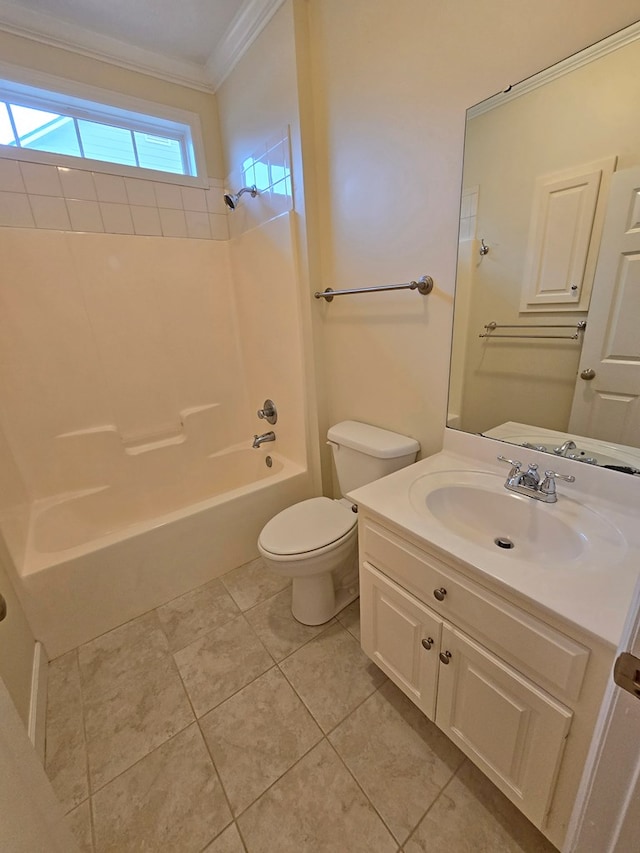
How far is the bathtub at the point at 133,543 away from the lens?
4.63 feet

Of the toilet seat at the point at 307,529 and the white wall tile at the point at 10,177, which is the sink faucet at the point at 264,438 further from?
the white wall tile at the point at 10,177

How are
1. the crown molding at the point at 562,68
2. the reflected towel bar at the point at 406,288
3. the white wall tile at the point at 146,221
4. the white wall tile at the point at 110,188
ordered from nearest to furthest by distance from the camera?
the crown molding at the point at 562,68
the reflected towel bar at the point at 406,288
the white wall tile at the point at 110,188
the white wall tile at the point at 146,221

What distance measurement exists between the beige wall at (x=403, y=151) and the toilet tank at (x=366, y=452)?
2.7 inches

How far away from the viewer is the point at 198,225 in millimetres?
2119

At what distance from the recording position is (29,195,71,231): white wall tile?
168 cm

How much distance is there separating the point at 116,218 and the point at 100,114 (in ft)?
1.69

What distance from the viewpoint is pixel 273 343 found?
80.0 inches

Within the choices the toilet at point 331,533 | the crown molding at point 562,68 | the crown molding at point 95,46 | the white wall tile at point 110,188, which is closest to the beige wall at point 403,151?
the crown molding at point 562,68

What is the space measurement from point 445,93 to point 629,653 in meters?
1.46

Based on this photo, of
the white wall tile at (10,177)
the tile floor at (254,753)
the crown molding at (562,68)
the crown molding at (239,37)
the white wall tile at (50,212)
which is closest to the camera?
the crown molding at (562,68)

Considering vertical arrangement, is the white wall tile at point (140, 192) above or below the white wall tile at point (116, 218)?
above

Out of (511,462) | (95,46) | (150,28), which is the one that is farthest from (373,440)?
(95,46)

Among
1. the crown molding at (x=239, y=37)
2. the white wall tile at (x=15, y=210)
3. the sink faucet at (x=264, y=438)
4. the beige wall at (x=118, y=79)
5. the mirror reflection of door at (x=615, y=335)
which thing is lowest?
the sink faucet at (x=264, y=438)

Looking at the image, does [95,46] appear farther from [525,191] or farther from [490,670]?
[490,670]
